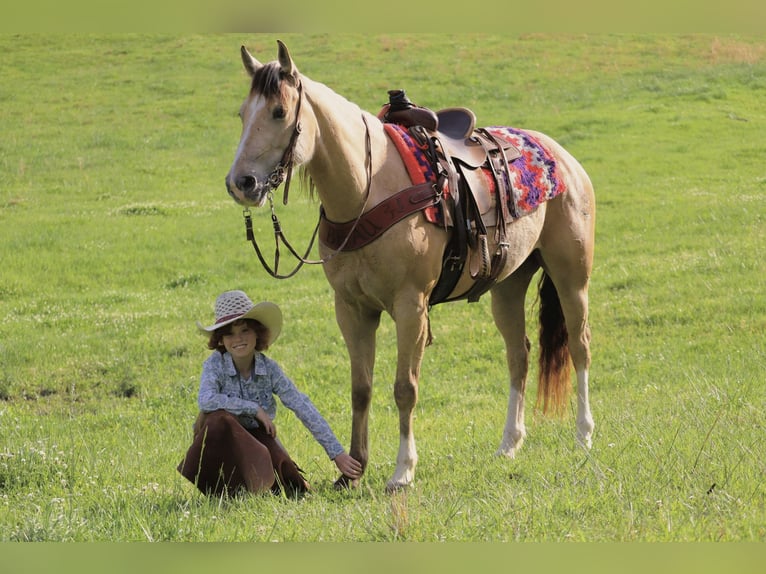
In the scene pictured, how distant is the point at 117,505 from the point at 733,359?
23.7ft

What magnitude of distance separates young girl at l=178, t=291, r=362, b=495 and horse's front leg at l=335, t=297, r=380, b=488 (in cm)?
32

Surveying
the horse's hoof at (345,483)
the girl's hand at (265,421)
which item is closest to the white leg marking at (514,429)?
the horse's hoof at (345,483)

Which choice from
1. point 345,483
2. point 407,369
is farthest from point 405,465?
point 407,369

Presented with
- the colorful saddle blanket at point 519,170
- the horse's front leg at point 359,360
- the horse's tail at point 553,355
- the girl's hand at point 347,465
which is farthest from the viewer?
the horse's tail at point 553,355

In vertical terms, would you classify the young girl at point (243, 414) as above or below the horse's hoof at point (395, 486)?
above

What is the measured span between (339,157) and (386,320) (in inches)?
317

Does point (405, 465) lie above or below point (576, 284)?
below

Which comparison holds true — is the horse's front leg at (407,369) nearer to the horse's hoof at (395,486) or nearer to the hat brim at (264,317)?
the horse's hoof at (395,486)

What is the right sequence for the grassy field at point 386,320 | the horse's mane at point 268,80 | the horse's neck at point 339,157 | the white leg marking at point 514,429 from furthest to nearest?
the white leg marking at point 514,429, the horse's neck at point 339,157, the horse's mane at point 268,80, the grassy field at point 386,320

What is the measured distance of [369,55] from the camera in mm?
33062

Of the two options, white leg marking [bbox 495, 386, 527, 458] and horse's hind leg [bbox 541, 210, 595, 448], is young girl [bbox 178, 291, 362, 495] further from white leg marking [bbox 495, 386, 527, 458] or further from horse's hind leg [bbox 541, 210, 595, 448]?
horse's hind leg [bbox 541, 210, 595, 448]

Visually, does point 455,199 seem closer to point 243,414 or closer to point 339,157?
point 339,157

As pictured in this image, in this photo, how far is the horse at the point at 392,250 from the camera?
4957 mm

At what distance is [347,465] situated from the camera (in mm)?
5605
